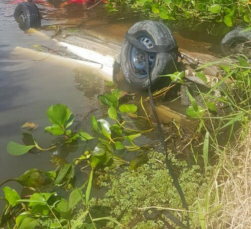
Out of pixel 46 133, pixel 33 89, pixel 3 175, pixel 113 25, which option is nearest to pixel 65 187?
pixel 3 175

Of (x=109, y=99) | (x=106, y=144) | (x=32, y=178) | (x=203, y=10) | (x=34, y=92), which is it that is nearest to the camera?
(x=32, y=178)

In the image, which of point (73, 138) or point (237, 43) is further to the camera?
point (237, 43)

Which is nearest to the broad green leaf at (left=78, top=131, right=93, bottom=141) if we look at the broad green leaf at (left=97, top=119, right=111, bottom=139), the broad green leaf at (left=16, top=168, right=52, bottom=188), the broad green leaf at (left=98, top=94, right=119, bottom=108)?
the broad green leaf at (left=97, top=119, right=111, bottom=139)

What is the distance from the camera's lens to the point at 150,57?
3758 millimetres

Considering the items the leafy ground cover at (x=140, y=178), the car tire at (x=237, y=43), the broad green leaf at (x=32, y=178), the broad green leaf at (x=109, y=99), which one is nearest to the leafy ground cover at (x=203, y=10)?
the car tire at (x=237, y=43)

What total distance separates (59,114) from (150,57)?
1.20 meters

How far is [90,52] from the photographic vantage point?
4605 millimetres

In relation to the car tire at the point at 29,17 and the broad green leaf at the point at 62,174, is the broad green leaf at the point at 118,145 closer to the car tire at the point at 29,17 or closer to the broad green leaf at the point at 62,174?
the broad green leaf at the point at 62,174

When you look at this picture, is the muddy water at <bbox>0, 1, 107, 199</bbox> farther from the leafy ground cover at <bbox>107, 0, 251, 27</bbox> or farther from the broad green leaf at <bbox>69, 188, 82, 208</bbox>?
the leafy ground cover at <bbox>107, 0, 251, 27</bbox>

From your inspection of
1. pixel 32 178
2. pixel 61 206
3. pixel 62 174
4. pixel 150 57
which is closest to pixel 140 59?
pixel 150 57

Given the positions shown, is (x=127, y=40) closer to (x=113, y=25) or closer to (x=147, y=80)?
(x=147, y=80)

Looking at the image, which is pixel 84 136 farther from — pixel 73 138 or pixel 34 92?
pixel 34 92

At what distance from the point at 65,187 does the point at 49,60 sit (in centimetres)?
245

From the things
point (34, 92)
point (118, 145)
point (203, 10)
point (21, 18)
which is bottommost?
point (34, 92)
